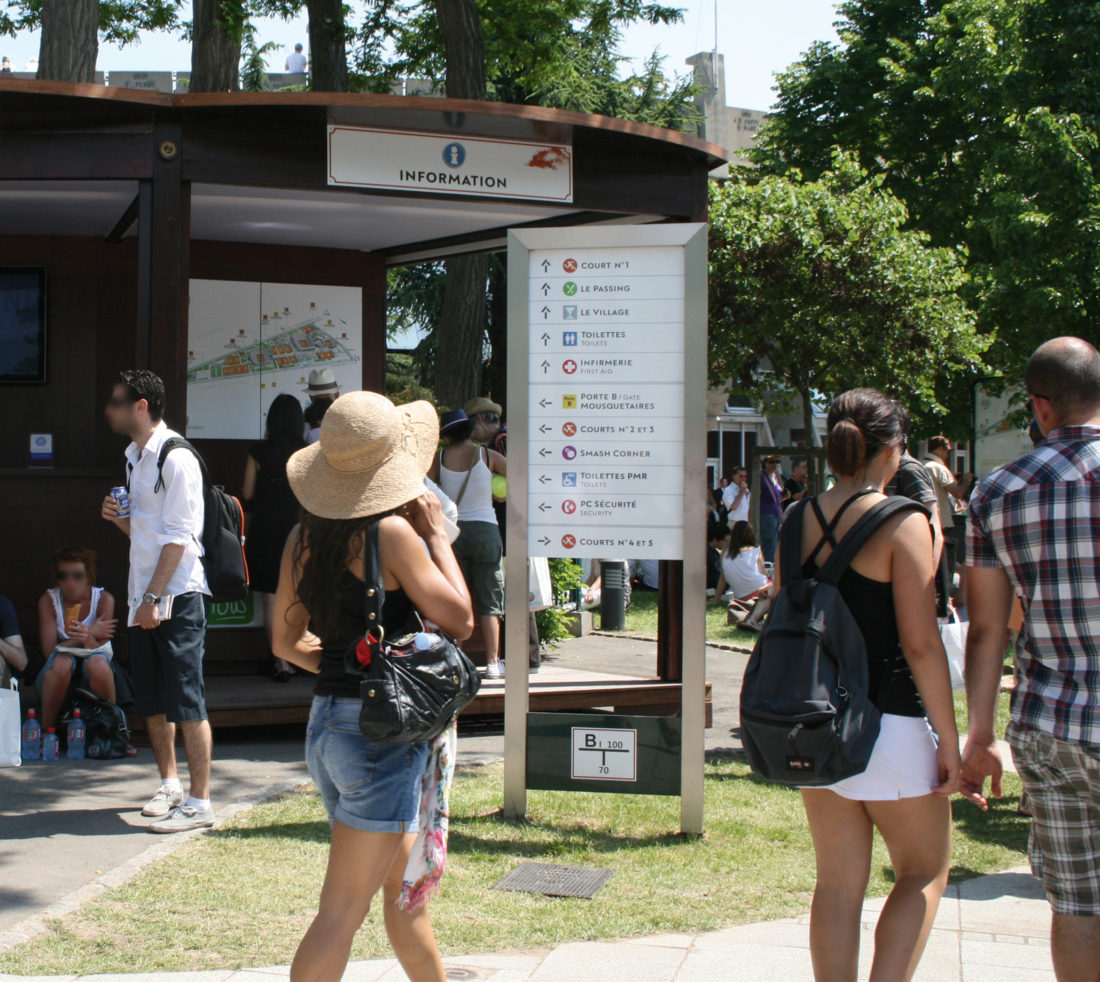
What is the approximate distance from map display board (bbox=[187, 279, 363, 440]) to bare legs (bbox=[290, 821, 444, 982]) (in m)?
6.40

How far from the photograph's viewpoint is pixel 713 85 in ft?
186

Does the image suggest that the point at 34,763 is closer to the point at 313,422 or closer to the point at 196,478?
the point at 196,478

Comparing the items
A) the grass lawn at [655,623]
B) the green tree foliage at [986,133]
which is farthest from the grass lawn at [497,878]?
the green tree foliage at [986,133]

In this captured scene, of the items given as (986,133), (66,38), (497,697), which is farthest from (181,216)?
(986,133)

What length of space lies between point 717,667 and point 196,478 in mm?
6324

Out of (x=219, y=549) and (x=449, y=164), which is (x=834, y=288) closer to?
(x=449, y=164)

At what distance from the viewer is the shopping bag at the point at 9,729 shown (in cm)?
635

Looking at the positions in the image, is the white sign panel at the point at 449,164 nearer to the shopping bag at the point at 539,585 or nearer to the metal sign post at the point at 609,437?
the metal sign post at the point at 609,437

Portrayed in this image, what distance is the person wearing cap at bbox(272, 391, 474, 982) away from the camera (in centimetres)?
303

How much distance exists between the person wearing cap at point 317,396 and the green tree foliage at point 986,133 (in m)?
12.3

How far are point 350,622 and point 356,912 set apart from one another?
0.68 m

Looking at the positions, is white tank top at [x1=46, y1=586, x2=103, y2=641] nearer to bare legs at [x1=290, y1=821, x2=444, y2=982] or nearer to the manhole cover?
the manhole cover

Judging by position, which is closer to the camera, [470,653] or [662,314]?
[662,314]

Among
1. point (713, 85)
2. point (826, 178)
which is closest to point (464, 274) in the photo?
point (826, 178)
